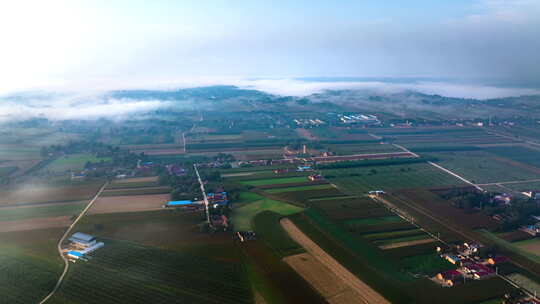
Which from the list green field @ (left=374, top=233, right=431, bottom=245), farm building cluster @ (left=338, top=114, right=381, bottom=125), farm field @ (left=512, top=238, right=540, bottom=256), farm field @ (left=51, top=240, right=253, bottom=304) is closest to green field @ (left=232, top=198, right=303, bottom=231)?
farm field @ (left=51, top=240, right=253, bottom=304)

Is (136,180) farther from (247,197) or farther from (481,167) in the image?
(481,167)

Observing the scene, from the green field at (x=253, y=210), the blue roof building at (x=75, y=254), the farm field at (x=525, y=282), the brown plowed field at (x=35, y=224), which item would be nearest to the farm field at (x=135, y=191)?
the brown plowed field at (x=35, y=224)

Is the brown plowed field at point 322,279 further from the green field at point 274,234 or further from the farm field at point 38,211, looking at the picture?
the farm field at point 38,211

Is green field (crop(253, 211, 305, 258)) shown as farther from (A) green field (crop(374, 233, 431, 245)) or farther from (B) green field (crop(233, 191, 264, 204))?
(A) green field (crop(374, 233, 431, 245))

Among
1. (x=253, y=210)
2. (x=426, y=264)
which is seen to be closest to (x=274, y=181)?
(x=253, y=210)

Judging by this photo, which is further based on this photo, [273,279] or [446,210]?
[446,210]
